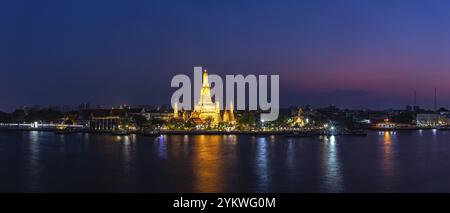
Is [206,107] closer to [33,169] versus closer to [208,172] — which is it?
[33,169]

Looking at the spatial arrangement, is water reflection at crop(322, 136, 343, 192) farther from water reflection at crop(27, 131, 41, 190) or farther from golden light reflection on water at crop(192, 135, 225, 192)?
water reflection at crop(27, 131, 41, 190)

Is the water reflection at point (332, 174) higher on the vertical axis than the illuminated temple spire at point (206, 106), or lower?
lower

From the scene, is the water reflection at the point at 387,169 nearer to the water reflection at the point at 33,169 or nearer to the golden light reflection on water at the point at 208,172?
the golden light reflection on water at the point at 208,172

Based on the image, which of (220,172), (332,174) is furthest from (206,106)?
(332,174)

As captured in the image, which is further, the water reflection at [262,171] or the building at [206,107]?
the building at [206,107]

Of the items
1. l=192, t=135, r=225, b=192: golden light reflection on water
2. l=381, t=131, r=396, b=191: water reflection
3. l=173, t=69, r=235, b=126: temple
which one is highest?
l=173, t=69, r=235, b=126: temple

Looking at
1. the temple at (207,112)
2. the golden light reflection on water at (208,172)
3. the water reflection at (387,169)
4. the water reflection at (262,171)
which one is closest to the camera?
the golden light reflection on water at (208,172)

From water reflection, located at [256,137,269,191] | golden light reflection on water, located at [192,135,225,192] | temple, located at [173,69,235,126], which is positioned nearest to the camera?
golden light reflection on water, located at [192,135,225,192]

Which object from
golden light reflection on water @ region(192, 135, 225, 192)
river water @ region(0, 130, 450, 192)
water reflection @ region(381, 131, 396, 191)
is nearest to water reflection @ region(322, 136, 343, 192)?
river water @ region(0, 130, 450, 192)

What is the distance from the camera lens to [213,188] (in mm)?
5734

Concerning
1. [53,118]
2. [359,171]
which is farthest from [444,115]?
[359,171]

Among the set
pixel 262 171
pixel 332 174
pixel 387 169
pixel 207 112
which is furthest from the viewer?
pixel 207 112

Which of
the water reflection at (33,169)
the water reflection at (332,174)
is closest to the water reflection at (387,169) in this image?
the water reflection at (332,174)
